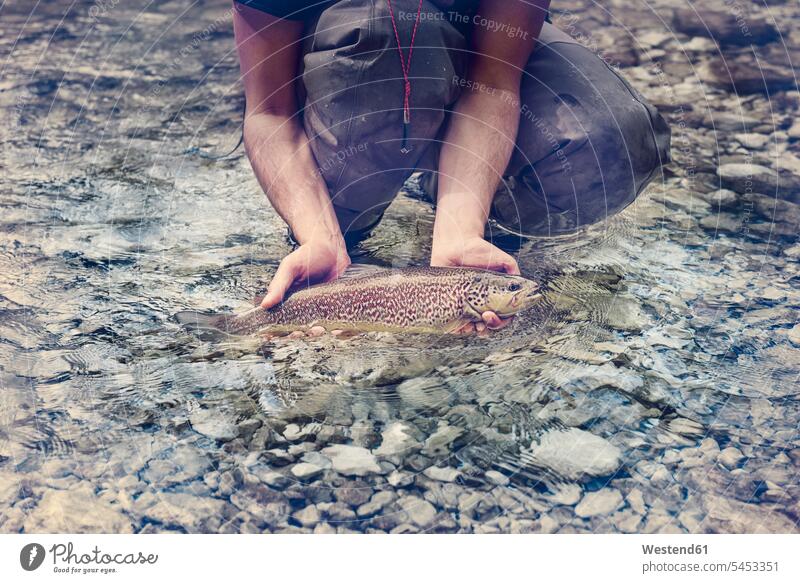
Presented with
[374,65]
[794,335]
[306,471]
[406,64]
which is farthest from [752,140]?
[306,471]

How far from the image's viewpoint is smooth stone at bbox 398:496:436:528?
2166mm

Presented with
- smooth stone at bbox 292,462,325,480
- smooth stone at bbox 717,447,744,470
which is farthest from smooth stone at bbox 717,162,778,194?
smooth stone at bbox 292,462,325,480

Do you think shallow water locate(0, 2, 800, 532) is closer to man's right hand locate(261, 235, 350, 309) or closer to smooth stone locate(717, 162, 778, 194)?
smooth stone locate(717, 162, 778, 194)

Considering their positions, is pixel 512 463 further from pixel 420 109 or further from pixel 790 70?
pixel 790 70

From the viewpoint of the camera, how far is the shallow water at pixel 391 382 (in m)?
2.23

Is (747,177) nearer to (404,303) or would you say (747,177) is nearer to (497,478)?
(404,303)

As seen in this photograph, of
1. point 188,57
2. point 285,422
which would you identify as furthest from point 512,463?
point 188,57

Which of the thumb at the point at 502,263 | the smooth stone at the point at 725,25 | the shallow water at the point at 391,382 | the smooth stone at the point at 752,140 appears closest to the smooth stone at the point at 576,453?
the shallow water at the point at 391,382

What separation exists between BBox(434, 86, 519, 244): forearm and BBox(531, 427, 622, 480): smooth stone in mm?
1172

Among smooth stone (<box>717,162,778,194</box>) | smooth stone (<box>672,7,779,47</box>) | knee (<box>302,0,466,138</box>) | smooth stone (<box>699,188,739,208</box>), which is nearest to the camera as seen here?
knee (<box>302,0,466,138</box>)

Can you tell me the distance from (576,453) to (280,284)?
4.20 feet

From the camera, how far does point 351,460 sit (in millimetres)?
2369

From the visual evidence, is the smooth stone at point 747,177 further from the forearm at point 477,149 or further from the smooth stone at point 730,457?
the smooth stone at point 730,457

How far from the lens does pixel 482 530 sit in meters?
2.14
